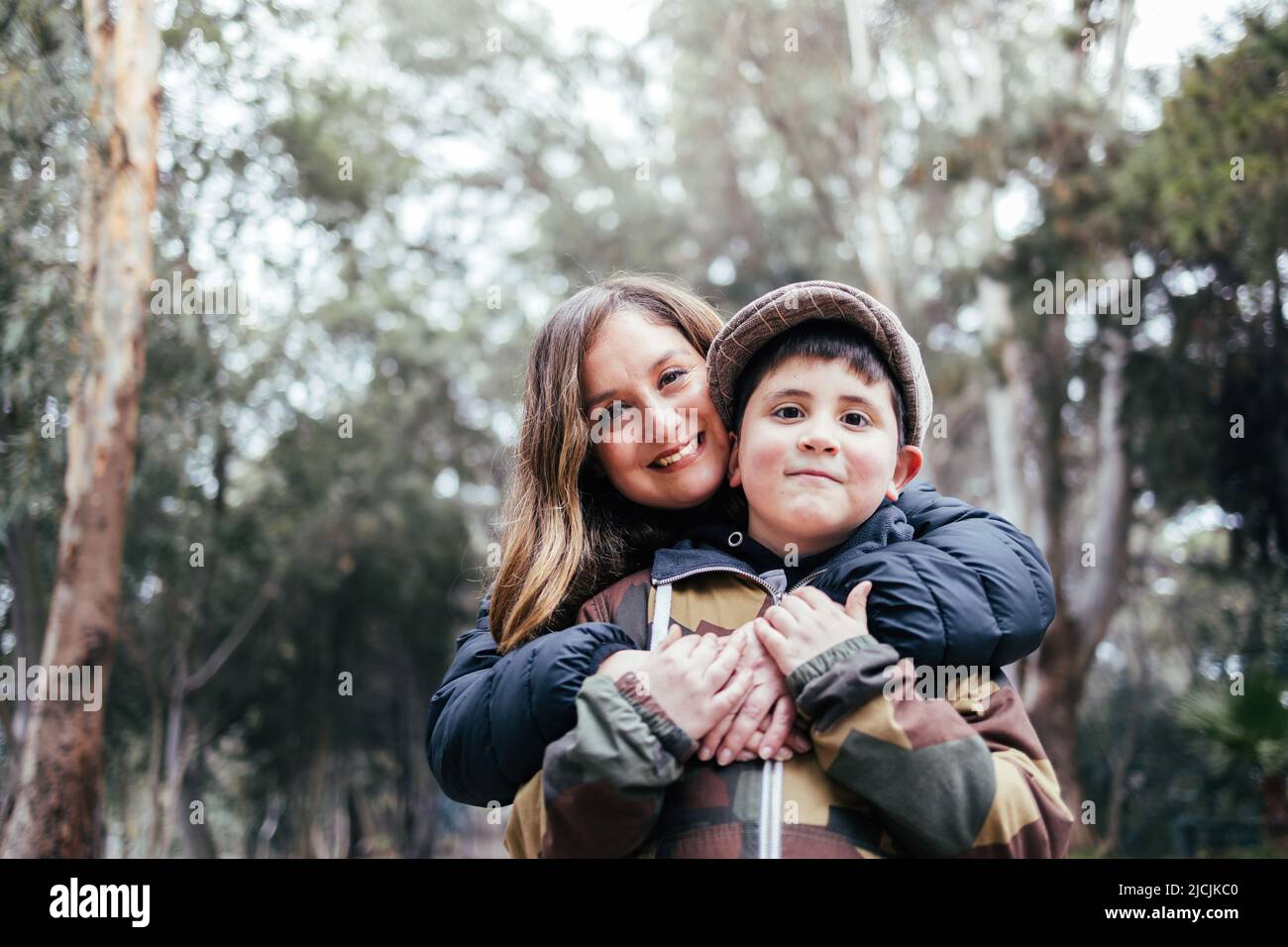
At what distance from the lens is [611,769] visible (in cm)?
128

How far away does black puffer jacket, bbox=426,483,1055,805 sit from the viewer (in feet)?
4.64

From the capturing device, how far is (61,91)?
23.6 feet

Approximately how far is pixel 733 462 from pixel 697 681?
22.1 inches

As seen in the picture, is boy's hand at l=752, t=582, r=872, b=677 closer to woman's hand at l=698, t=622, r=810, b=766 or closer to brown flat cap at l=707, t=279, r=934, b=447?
woman's hand at l=698, t=622, r=810, b=766

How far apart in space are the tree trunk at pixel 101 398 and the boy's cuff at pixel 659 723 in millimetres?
6863

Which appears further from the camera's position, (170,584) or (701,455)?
(170,584)

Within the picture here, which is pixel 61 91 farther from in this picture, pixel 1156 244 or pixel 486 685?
pixel 1156 244

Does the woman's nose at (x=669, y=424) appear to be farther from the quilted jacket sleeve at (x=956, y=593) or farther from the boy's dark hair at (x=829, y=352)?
the quilted jacket sleeve at (x=956, y=593)

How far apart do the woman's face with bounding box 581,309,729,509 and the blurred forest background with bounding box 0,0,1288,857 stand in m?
5.03
